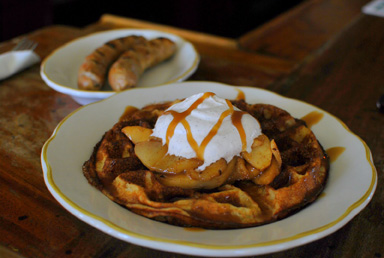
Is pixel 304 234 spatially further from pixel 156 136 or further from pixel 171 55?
pixel 171 55

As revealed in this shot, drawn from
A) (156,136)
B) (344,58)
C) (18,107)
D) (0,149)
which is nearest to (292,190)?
(156,136)

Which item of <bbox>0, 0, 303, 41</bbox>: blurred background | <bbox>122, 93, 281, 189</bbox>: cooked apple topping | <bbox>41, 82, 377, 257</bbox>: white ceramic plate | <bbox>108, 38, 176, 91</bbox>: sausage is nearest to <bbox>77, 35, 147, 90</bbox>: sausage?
<bbox>108, 38, 176, 91</bbox>: sausage

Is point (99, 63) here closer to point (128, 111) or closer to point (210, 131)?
point (128, 111)

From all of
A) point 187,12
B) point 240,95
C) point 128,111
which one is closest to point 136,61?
point 128,111

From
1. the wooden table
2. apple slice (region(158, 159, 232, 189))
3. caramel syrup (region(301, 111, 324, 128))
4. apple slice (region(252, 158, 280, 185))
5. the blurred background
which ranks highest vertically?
apple slice (region(158, 159, 232, 189))

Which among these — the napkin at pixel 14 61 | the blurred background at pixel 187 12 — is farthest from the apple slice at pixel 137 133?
the blurred background at pixel 187 12

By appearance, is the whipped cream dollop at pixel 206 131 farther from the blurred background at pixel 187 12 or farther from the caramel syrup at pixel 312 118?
the blurred background at pixel 187 12

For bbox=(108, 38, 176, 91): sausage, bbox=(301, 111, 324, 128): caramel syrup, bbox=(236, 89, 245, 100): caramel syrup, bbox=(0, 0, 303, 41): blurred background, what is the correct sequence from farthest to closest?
bbox=(0, 0, 303, 41): blurred background → bbox=(108, 38, 176, 91): sausage → bbox=(236, 89, 245, 100): caramel syrup → bbox=(301, 111, 324, 128): caramel syrup

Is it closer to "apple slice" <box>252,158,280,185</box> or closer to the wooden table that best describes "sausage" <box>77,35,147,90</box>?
the wooden table
